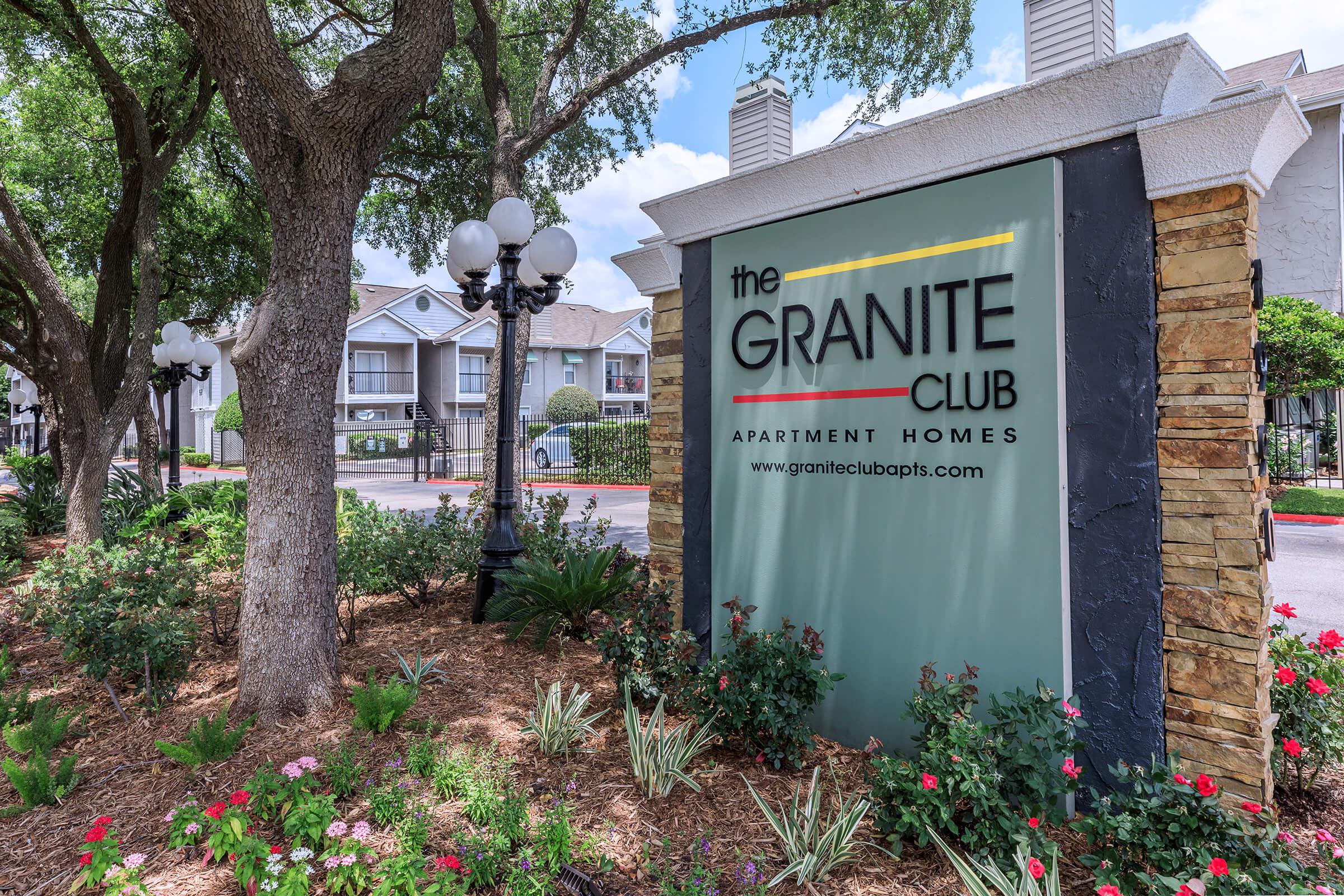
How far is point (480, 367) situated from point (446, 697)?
3380cm

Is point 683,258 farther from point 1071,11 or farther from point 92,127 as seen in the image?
point 92,127

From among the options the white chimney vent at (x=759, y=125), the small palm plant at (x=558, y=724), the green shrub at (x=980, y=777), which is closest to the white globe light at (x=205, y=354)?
the white chimney vent at (x=759, y=125)

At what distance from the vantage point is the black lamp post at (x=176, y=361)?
34.3 ft

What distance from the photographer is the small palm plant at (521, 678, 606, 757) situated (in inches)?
138

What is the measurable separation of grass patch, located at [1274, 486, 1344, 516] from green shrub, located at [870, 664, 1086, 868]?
40.5 feet

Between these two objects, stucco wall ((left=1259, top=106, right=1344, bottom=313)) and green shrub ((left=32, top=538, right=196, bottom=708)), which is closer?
green shrub ((left=32, top=538, right=196, bottom=708))

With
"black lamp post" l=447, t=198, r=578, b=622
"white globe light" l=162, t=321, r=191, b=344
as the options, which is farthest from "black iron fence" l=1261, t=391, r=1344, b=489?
"white globe light" l=162, t=321, r=191, b=344

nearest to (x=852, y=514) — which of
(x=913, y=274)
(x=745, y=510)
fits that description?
(x=745, y=510)

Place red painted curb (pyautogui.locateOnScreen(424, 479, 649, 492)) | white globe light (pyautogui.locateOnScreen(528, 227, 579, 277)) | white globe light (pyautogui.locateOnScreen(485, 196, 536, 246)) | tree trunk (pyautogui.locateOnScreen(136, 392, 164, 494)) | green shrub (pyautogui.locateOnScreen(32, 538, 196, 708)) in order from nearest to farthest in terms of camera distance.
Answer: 1. green shrub (pyautogui.locateOnScreen(32, 538, 196, 708))
2. white globe light (pyautogui.locateOnScreen(485, 196, 536, 246))
3. white globe light (pyautogui.locateOnScreen(528, 227, 579, 277))
4. tree trunk (pyautogui.locateOnScreen(136, 392, 164, 494))
5. red painted curb (pyautogui.locateOnScreen(424, 479, 649, 492))

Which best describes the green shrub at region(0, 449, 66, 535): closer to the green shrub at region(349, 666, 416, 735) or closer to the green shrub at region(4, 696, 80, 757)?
the green shrub at region(4, 696, 80, 757)

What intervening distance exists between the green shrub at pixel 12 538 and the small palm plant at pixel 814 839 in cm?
967

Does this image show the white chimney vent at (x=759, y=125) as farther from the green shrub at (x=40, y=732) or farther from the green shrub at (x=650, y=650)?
the green shrub at (x=40, y=732)

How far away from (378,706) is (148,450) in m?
12.9

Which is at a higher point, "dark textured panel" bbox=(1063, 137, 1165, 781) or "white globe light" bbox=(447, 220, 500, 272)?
"white globe light" bbox=(447, 220, 500, 272)
